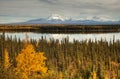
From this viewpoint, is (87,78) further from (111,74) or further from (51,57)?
(51,57)

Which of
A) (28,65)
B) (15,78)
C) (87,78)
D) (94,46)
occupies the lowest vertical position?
(94,46)

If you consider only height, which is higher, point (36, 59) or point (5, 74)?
point (5, 74)

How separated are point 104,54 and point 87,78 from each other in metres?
59.9

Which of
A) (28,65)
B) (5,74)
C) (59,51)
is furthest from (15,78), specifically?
(59,51)

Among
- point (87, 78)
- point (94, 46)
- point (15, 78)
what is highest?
point (15, 78)

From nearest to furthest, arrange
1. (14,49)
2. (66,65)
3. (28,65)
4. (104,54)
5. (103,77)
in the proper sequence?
(28,65) < (103,77) < (66,65) < (14,49) < (104,54)

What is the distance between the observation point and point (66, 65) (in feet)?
451

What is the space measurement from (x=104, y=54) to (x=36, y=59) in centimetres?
8238

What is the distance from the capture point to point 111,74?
123875mm

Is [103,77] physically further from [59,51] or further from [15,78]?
[15,78]

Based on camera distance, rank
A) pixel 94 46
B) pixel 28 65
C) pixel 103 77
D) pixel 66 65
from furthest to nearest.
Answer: pixel 94 46
pixel 66 65
pixel 103 77
pixel 28 65

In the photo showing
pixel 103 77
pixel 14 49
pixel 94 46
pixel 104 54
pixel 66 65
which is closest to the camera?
pixel 103 77

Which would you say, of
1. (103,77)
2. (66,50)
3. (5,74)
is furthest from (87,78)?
(5,74)

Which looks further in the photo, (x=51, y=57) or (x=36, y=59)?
(x=51, y=57)
